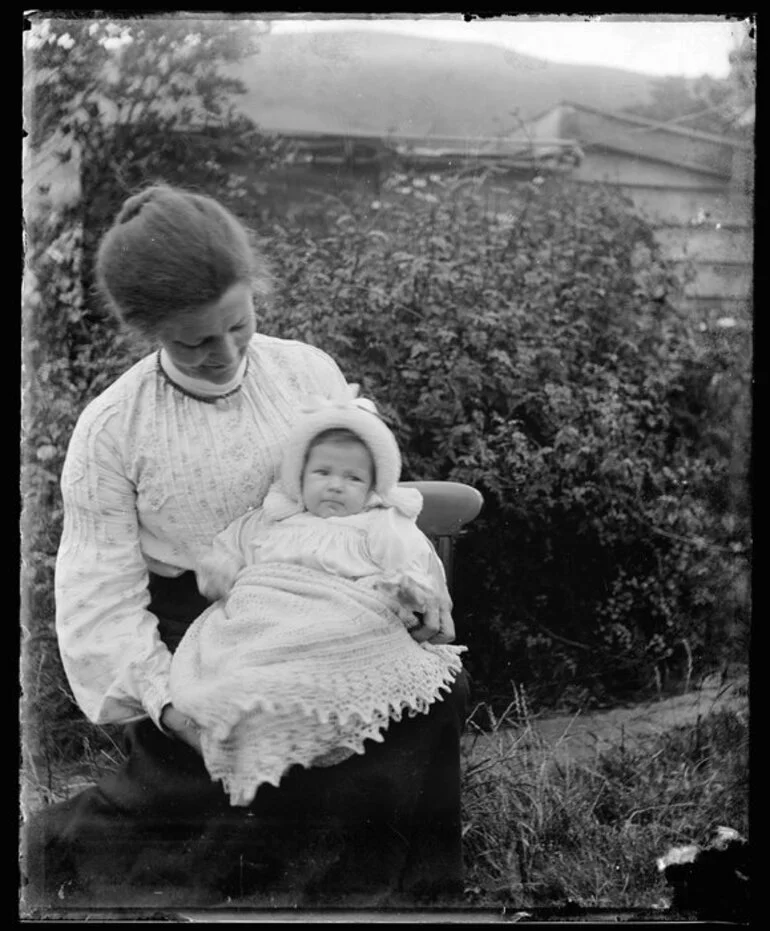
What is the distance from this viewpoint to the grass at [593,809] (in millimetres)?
3795

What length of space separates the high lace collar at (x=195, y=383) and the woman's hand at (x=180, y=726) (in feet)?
2.60

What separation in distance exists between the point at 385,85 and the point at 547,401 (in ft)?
3.14

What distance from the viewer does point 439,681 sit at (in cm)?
365

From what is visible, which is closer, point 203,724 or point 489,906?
point 203,724

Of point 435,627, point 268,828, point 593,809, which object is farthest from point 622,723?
point 268,828

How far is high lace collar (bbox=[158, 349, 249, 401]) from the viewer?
3.65 meters

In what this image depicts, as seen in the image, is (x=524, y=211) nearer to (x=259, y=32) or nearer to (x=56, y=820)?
(x=259, y=32)

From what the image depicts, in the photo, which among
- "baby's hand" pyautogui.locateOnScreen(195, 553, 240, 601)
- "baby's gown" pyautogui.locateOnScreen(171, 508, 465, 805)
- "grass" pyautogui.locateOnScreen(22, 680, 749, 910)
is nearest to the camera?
"baby's gown" pyautogui.locateOnScreen(171, 508, 465, 805)

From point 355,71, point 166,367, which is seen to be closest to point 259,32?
point 355,71

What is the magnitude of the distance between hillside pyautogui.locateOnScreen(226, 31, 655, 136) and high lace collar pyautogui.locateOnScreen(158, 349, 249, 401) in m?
→ 0.69

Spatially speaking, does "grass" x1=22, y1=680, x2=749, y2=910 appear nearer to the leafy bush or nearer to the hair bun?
the leafy bush

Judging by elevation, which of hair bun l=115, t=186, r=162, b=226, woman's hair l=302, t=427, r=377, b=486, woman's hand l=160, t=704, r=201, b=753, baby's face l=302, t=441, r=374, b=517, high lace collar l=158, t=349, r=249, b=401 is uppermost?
hair bun l=115, t=186, r=162, b=226

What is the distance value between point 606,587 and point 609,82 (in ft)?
4.51

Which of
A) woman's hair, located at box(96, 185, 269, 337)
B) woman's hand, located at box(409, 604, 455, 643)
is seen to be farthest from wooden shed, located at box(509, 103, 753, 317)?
woman's hand, located at box(409, 604, 455, 643)
